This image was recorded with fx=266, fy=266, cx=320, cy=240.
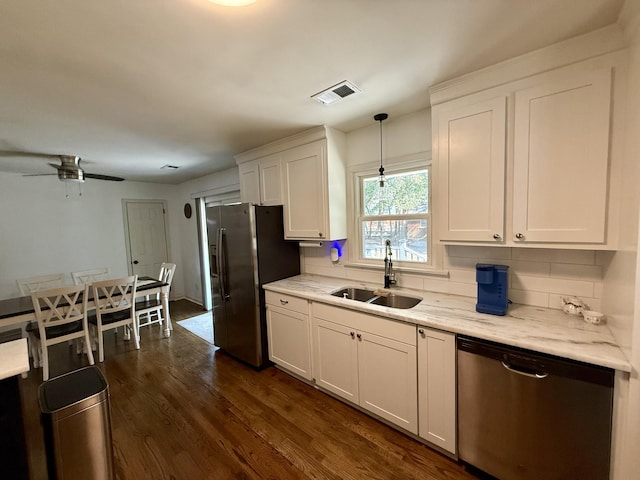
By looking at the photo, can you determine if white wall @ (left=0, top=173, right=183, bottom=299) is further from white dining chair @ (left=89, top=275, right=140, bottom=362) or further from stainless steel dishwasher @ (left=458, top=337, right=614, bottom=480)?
stainless steel dishwasher @ (left=458, top=337, right=614, bottom=480)

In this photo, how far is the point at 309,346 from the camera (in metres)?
2.44

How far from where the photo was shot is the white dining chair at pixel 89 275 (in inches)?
158

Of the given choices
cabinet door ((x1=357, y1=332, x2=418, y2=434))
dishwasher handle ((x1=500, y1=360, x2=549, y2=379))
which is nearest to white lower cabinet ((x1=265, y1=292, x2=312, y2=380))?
cabinet door ((x1=357, y1=332, x2=418, y2=434))

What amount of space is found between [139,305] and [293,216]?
2805 millimetres

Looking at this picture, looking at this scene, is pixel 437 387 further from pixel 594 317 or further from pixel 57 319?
pixel 57 319

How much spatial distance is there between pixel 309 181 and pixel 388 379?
6.20ft

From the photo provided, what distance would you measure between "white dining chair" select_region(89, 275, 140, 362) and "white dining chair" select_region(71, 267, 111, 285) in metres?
1.05

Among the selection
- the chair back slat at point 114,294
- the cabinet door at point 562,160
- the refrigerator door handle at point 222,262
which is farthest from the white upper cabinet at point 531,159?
the chair back slat at point 114,294

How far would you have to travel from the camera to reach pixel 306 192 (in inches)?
108

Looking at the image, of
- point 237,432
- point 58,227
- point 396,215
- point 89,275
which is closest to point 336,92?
point 396,215

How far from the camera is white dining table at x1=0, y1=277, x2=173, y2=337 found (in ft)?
8.52

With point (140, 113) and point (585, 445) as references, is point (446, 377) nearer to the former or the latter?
point (585, 445)

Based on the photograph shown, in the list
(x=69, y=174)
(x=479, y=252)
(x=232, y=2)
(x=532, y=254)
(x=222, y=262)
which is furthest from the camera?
(x=69, y=174)

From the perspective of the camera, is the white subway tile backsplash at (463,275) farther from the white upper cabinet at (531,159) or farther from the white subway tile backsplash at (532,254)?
the white upper cabinet at (531,159)
